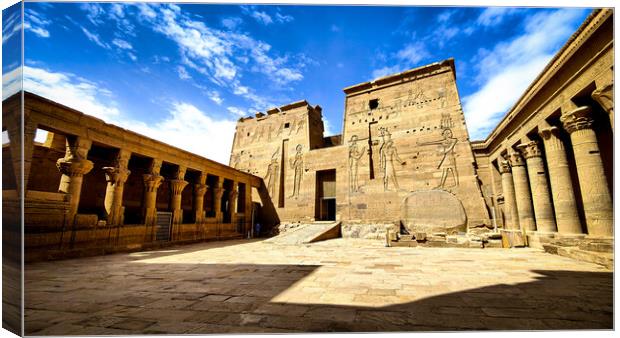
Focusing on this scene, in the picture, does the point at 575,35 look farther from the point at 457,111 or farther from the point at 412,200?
the point at 412,200

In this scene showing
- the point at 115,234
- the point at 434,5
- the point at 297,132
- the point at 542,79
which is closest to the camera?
the point at 434,5

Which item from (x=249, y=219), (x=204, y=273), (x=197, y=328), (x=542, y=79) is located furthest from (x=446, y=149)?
(x=197, y=328)

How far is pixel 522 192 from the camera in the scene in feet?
36.4

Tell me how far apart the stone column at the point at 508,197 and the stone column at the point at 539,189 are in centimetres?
238

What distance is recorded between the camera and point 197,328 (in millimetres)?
2424

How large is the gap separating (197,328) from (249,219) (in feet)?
51.6

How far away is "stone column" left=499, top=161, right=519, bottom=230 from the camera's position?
11984 mm

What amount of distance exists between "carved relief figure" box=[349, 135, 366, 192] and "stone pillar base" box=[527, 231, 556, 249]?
28.7ft

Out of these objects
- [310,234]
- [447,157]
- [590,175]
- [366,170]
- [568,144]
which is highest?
[447,157]

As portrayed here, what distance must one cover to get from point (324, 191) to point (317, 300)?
15444 mm

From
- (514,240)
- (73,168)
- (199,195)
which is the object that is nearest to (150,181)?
(73,168)

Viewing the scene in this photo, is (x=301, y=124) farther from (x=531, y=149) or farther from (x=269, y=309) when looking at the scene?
(x=269, y=309)

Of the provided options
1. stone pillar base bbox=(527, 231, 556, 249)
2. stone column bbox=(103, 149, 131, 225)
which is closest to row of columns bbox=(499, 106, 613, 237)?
stone pillar base bbox=(527, 231, 556, 249)

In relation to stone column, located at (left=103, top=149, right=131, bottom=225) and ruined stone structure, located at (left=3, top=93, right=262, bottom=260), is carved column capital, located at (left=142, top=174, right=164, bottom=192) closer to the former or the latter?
ruined stone structure, located at (left=3, top=93, right=262, bottom=260)
